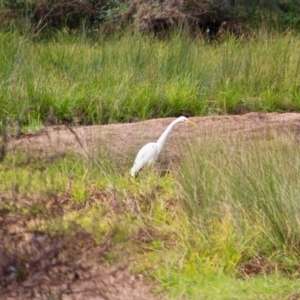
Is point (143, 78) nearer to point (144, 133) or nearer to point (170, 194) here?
point (144, 133)

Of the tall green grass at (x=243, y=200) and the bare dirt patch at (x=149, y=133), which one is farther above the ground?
the tall green grass at (x=243, y=200)

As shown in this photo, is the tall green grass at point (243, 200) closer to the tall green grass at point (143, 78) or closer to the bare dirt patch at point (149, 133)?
the bare dirt patch at point (149, 133)

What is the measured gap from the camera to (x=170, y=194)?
6.49 meters

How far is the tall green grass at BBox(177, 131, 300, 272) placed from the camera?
5246mm

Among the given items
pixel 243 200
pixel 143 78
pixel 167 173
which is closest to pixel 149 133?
pixel 167 173

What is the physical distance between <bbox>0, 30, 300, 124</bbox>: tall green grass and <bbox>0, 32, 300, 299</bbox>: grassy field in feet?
0.08

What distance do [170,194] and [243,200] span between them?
0.98 m

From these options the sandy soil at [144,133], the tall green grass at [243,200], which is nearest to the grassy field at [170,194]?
the tall green grass at [243,200]

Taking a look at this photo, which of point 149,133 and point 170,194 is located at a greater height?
point 170,194

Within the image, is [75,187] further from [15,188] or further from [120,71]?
[120,71]

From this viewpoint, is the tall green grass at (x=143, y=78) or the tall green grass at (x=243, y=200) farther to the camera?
the tall green grass at (x=143, y=78)

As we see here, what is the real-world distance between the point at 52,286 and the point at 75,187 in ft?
9.57

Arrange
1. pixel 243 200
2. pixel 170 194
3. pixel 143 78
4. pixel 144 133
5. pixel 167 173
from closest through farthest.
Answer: pixel 243 200 → pixel 170 194 → pixel 167 173 → pixel 144 133 → pixel 143 78

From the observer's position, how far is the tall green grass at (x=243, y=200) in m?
5.25
